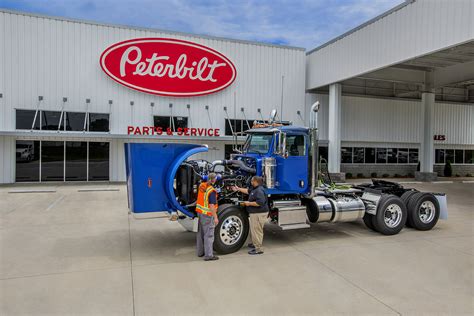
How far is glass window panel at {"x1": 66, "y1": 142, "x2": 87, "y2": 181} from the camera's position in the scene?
63.8 ft

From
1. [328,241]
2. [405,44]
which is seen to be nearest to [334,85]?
[405,44]

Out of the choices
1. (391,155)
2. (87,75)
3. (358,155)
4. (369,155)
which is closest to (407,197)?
(87,75)

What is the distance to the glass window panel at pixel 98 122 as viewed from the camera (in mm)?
19453

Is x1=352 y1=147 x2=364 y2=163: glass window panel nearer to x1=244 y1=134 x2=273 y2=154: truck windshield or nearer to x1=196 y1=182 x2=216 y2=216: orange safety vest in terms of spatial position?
x1=244 y1=134 x2=273 y2=154: truck windshield

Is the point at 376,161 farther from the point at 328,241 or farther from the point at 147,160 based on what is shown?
the point at 147,160

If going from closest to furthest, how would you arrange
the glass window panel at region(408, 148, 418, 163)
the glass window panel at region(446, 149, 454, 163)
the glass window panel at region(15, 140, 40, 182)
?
the glass window panel at region(15, 140, 40, 182)
the glass window panel at region(408, 148, 418, 163)
the glass window panel at region(446, 149, 454, 163)

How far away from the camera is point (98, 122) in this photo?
64.2 feet

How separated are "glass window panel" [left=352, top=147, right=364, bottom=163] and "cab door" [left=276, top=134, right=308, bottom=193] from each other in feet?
62.6

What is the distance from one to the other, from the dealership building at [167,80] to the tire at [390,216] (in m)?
7.43

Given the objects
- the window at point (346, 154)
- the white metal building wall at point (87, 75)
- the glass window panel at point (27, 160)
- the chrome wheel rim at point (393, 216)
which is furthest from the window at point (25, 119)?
the window at point (346, 154)

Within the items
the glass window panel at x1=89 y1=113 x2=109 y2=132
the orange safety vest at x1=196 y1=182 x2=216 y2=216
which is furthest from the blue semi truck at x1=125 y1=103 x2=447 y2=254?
the glass window panel at x1=89 y1=113 x2=109 y2=132

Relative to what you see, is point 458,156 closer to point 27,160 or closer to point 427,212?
point 427,212

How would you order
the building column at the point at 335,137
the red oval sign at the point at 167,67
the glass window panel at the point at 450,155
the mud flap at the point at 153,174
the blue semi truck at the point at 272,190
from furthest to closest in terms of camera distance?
the glass window panel at the point at 450,155
the building column at the point at 335,137
the red oval sign at the point at 167,67
the blue semi truck at the point at 272,190
the mud flap at the point at 153,174

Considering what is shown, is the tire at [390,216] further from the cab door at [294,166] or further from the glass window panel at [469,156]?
the glass window panel at [469,156]
